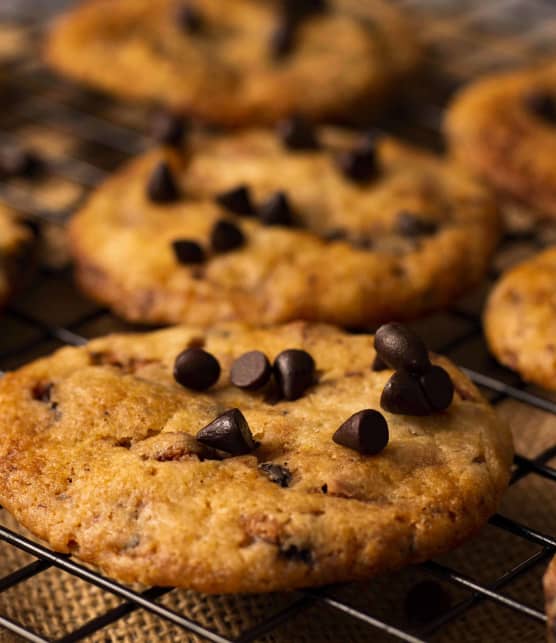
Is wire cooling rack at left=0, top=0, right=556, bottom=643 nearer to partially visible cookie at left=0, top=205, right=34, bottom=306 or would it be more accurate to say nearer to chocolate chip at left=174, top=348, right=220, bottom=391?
partially visible cookie at left=0, top=205, right=34, bottom=306

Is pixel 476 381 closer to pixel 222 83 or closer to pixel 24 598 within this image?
pixel 24 598

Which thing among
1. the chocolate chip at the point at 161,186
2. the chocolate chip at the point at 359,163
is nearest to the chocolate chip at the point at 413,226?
the chocolate chip at the point at 359,163

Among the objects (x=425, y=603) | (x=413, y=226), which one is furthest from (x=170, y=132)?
(x=425, y=603)

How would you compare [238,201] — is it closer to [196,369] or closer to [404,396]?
[196,369]

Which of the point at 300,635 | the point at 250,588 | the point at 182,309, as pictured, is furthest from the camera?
the point at 182,309

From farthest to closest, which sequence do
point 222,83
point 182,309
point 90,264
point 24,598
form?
point 222,83 → point 90,264 → point 182,309 → point 24,598

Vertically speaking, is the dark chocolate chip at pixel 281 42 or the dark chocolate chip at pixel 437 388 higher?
the dark chocolate chip at pixel 281 42

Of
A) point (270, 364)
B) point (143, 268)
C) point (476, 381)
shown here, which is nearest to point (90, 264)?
point (143, 268)

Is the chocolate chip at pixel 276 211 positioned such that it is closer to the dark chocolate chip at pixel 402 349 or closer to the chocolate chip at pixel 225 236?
the chocolate chip at pixel 225 236
